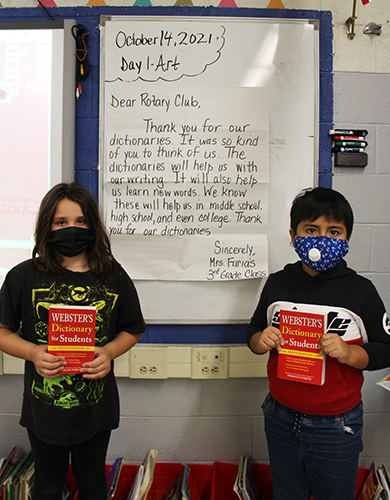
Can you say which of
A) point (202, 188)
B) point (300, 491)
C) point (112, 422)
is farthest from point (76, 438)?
point (202, 188)

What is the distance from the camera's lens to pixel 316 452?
946mm

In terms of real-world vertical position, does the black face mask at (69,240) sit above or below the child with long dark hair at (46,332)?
above

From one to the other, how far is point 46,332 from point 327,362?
2.62 ft

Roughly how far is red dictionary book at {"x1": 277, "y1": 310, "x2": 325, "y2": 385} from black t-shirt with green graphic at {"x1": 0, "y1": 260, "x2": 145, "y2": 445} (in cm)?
50

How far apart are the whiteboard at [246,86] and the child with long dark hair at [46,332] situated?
0.39 metres

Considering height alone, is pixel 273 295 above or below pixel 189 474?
above

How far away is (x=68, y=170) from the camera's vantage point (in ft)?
4.58

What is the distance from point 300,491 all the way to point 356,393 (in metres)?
0.33

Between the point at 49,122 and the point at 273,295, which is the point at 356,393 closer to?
the point at 273,295

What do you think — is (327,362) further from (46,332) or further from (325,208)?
(46,332)

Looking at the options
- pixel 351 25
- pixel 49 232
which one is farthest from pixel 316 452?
pixel 351 25

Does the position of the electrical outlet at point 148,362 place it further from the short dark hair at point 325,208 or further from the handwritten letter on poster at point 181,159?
the short dark hair at point 325,208

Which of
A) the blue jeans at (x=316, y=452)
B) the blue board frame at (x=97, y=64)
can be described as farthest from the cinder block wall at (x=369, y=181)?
the blue jeans at (x=316, y=452)

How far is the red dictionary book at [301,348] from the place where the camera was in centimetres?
94
